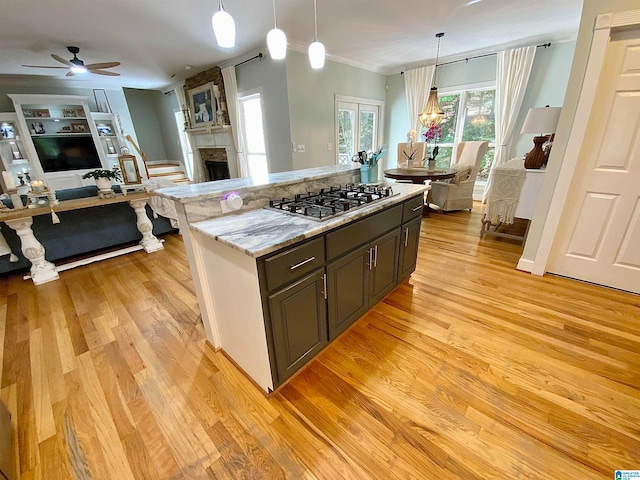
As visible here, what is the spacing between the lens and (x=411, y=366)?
160cm

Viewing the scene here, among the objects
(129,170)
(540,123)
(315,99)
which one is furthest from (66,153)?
(540,123)

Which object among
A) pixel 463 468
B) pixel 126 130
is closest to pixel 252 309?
pixel 463 468

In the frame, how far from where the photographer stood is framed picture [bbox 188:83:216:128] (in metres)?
5.03

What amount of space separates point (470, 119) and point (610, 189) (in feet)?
11.8

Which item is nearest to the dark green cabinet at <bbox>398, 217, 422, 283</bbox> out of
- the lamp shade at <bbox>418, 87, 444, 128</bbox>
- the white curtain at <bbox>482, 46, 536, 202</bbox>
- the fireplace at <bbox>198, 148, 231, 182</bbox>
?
the lamp shade at <bbox>418, 87, 444, 128</bbox>

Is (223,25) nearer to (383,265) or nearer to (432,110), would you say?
(383,265)

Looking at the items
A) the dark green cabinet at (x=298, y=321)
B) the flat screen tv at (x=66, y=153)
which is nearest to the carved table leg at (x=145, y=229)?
the dark green cabinet at (x=298, y=321)

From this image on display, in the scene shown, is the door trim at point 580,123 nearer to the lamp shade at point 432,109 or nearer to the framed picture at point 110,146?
the lamp shade at point 432,109

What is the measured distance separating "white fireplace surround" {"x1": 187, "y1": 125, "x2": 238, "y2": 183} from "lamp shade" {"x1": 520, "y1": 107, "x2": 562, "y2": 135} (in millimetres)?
4420

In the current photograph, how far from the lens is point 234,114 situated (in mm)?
4719

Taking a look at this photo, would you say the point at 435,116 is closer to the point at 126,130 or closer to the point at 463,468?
the point at 463,468

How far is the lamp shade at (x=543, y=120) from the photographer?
7.86 ft

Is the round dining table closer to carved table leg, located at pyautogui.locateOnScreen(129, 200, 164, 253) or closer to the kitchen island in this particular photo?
the kitchen island

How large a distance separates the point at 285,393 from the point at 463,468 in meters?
0.87
